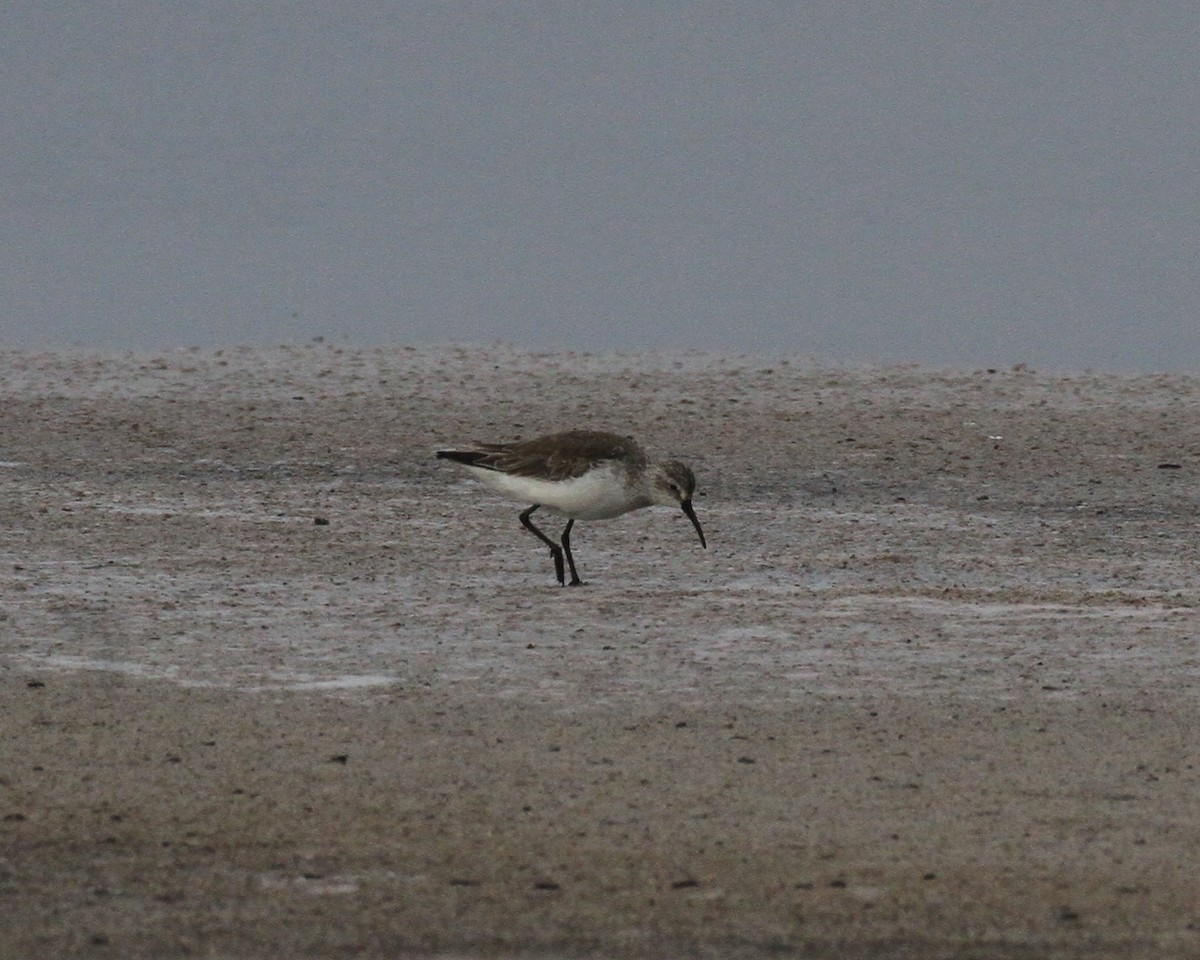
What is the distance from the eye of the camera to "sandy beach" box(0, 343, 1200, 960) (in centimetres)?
759

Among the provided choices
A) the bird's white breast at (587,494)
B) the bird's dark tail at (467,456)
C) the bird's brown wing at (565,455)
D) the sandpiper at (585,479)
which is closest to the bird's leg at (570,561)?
the sandpiper at (585,479)

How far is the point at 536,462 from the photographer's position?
13.7 m

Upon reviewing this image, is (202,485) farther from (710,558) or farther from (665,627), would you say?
(665,627)

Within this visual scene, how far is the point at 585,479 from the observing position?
1347 centimetres

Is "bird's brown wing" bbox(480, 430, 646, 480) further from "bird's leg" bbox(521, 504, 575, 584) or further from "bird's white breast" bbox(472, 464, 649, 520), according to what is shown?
"bird's leg" bbox(521, 504, 575, 584)

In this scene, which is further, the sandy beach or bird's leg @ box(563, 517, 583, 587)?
bird's leg @ box(563, 517, 583, 587)

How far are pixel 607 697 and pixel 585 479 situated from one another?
3152mm

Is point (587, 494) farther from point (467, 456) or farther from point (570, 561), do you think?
point (467, 456)

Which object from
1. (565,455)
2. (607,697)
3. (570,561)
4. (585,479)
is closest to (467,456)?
(565,455)

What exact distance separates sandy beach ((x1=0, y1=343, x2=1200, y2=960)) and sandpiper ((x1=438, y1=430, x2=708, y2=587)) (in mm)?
392

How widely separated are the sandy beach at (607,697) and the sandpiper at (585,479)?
0.39 m

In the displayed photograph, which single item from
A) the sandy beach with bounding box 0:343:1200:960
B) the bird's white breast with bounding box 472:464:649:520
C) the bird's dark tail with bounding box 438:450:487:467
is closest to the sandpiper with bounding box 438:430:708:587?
the bird's white breast with bounding box 472:464:649:520

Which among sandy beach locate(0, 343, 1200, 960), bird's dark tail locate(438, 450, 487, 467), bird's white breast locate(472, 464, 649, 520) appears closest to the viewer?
sandy beach locate(0, 343, 1200, 960)

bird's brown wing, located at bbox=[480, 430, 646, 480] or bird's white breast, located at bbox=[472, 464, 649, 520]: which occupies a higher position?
bird's brown wing, located at bbox=[480, 430, 646, 480]
